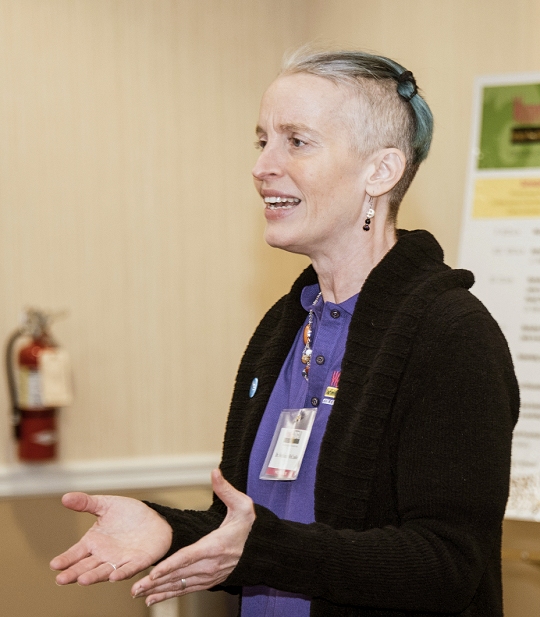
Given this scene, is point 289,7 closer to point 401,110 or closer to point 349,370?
point 401,110

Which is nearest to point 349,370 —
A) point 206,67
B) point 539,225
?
point 539,225

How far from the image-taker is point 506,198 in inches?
110

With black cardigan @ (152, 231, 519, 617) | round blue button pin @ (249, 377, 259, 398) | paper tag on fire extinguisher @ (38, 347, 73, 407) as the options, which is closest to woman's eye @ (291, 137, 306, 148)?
black cardigan @ (152, 231, 519, 617)

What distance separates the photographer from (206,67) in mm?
4246

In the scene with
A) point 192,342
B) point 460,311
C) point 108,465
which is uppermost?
point 460,311

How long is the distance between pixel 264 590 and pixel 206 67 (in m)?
3.28

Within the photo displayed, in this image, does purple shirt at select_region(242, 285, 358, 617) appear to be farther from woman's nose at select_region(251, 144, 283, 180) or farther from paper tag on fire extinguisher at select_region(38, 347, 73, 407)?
paper tag on fire extinguisher at select_region(38, 347, 73, 407)

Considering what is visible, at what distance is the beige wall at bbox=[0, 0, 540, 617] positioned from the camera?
3582 mm

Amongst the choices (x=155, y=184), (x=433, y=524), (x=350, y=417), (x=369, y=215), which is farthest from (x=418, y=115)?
(x=155, y=184)

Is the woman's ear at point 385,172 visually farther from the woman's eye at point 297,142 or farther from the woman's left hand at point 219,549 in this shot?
the woman's left hand at point 219,549

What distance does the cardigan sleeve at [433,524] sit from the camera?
1.16 metres

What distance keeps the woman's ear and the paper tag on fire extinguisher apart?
245cm

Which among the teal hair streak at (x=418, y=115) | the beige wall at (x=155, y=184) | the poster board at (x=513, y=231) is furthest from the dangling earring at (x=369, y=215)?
the beige wall at (x=155, y=184)

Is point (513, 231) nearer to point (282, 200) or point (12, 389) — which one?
point (282, 200)
